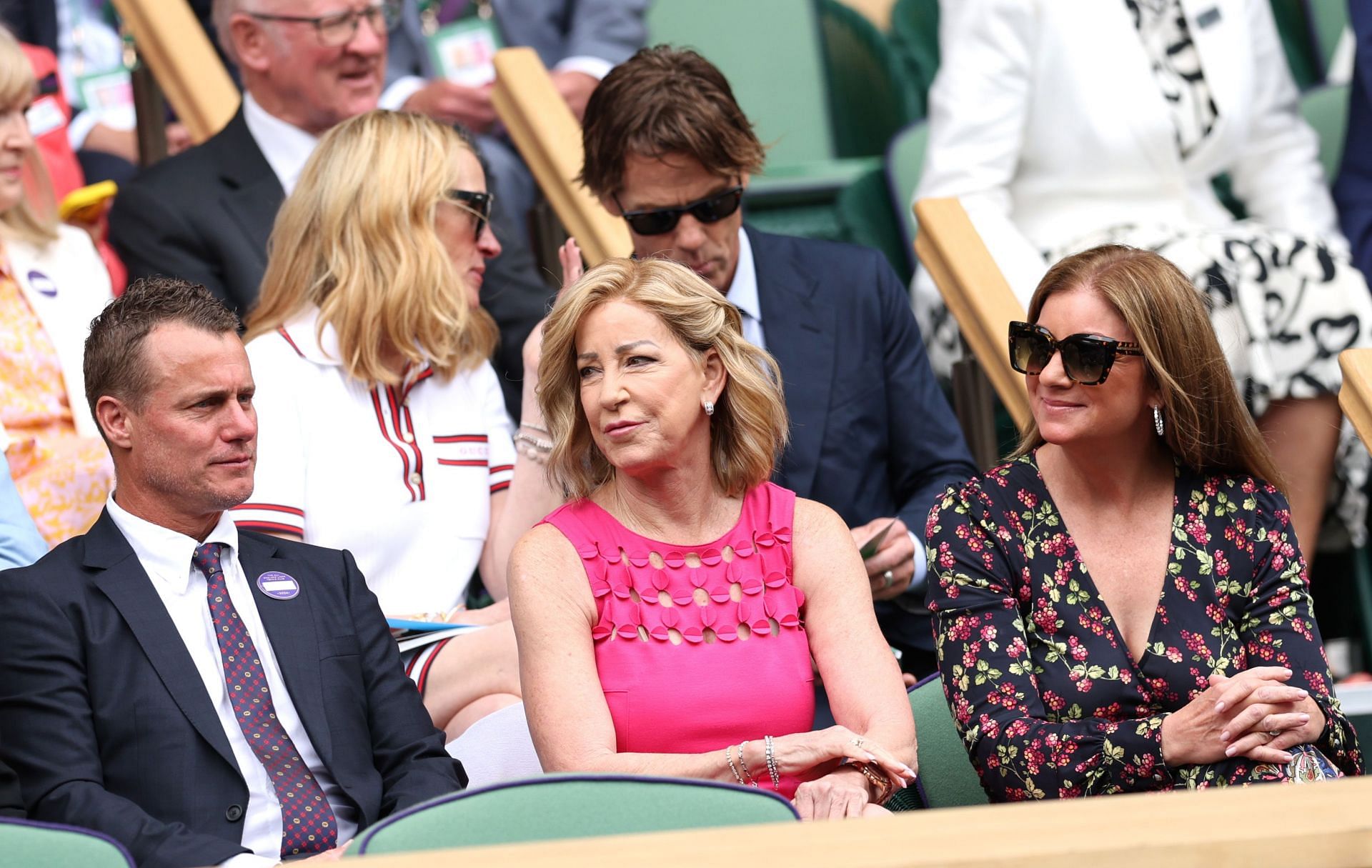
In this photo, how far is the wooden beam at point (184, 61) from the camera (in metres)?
3.85

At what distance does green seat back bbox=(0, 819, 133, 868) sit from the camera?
1.69 m

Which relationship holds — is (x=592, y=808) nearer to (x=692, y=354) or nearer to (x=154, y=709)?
(x=154, y=709)

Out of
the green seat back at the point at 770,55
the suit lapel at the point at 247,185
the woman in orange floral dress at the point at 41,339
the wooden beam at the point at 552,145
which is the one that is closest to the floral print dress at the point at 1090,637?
the wooden beam at the point at 552,145

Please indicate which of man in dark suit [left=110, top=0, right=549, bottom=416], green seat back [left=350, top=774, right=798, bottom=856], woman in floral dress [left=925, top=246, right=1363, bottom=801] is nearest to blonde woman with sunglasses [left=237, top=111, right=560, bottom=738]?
man in dark suit [left=110, top=0, right=549, bottom=416]

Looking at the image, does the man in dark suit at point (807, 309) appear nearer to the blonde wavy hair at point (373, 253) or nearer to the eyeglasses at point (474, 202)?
the eyeglasses at point (474, 202)

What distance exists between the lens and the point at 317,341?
296 centimetres

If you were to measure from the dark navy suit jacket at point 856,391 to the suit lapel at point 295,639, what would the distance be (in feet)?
3.07

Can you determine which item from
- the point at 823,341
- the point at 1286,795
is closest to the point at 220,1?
the point at 823,341

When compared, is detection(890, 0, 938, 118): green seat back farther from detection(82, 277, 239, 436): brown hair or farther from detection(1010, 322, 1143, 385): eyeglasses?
detection(82, 277, 239, 436): brown hair

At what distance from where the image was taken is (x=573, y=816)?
169cm

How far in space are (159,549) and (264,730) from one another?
28 cm

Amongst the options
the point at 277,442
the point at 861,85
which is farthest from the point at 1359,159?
the point at 277,442

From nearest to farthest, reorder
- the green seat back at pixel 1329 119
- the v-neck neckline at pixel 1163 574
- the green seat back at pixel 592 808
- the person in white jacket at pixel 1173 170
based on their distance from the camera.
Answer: the green seat back at pixel 592 808 < the v-neck neckline at pixel 1163 574 < the person in white jacket at pixel 1173 170 < the green seat back at pixel 1329 119

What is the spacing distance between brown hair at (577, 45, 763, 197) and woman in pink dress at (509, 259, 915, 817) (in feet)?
1.60
